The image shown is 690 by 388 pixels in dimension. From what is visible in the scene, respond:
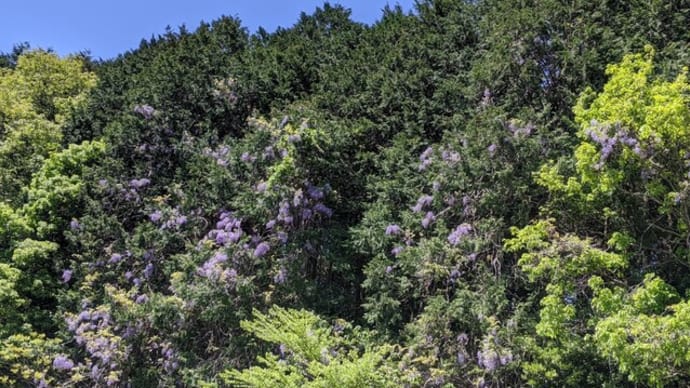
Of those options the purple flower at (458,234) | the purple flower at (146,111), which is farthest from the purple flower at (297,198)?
the purple flower at (146,111)

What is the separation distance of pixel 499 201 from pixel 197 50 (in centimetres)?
709

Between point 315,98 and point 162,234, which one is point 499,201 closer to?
point 315,98

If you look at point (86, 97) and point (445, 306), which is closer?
point (445, 306)

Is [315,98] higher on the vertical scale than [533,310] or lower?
higher

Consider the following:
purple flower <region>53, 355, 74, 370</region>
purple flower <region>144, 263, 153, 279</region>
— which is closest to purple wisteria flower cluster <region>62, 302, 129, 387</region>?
purple flower <region>53, 355, 74, 370</region>

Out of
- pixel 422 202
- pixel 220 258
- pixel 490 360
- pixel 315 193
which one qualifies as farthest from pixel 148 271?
pixel 490 360

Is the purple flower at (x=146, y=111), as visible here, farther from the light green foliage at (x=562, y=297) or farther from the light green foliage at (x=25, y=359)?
the light green foliage at (x=562, y=297)

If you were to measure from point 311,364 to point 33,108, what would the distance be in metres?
11.2

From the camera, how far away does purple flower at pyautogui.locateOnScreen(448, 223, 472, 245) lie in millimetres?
7445

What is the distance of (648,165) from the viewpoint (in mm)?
6242

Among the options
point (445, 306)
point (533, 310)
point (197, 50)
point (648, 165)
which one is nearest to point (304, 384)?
point (445, 306)

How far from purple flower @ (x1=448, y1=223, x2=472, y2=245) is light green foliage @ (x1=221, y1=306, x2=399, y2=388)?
1583 mm

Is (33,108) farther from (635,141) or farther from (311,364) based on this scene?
(635,141)

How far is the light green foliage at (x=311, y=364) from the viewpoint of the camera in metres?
5.52
